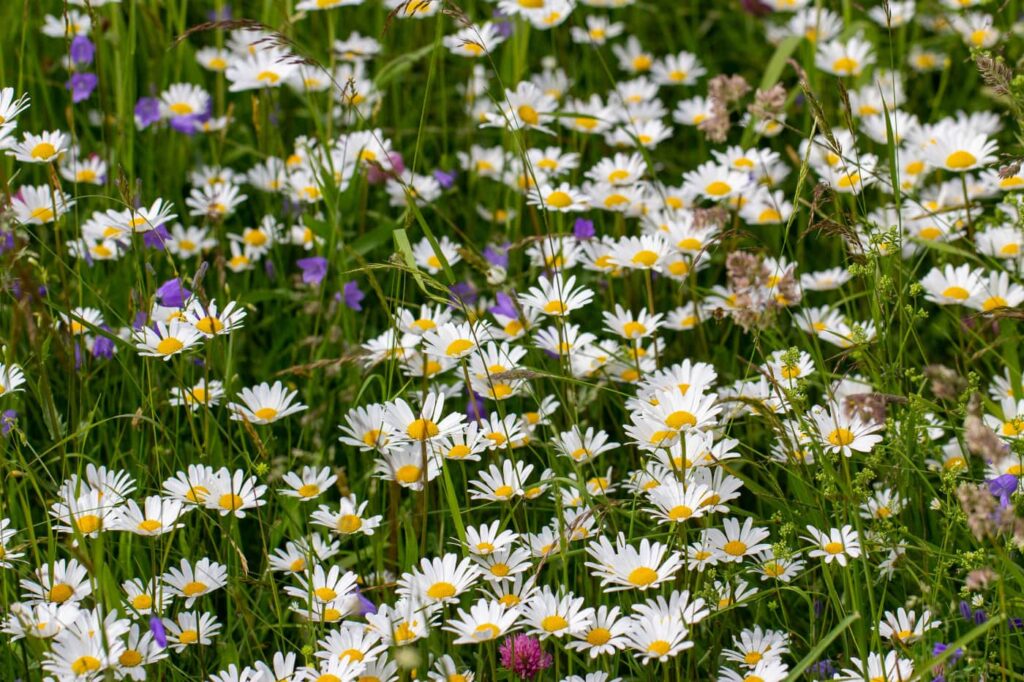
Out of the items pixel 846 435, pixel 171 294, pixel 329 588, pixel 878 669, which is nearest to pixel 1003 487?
pixel 846 435

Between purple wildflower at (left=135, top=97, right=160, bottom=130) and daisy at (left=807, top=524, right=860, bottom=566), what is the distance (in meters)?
2.29

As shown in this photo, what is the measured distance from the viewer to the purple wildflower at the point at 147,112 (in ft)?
11.6

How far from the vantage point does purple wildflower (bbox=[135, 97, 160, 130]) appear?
355cm

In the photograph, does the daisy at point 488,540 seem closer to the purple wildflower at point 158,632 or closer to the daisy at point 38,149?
the purple wildflower at point 158,632

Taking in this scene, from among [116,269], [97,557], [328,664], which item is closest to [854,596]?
[328,664]

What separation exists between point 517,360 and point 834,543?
29.9 inches

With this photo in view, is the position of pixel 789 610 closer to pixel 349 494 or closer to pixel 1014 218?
pixel 349 494

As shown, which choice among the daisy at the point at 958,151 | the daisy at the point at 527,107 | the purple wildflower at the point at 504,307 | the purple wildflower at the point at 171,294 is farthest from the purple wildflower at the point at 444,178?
the daisy at the point at 958,151

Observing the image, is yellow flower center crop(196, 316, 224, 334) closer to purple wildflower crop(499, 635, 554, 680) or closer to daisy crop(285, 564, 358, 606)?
daisy crop(285, 564, 358, 606)

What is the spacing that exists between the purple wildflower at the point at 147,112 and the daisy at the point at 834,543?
2.29 metres

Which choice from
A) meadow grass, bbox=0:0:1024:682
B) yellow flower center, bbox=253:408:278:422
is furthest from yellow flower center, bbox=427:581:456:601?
yellow flower center, bbox=253:408:278:422

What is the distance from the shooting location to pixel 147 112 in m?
3.57

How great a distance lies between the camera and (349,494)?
2.25 metres

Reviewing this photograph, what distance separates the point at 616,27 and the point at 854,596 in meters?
2.59
